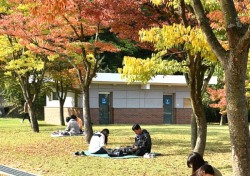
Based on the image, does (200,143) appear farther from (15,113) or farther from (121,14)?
(15,113)

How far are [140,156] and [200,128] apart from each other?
199cm

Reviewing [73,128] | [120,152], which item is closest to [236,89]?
[120,152]

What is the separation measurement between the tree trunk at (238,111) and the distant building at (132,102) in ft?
69.9

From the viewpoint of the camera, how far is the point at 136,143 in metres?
11.7

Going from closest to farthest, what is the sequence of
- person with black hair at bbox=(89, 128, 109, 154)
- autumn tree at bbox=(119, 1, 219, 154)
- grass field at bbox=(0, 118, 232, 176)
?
autumn tree at bbox=(119, 1, 219, 154) → grass field at bbox=(0, 118, 232, 176) → person with black hair at bbox=(89, 128, 109, 154)

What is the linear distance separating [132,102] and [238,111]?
23.4 meters

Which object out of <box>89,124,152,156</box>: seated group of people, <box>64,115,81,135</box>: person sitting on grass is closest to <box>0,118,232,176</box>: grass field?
<box>89,124,152,156</box>: seated group of people

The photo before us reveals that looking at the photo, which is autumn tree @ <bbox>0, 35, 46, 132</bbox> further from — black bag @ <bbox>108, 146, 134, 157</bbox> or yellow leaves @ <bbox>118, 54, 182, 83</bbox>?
yellow leaves @ <bbox>118, 54, 182, 83</bbox>

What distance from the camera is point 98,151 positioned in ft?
38.5

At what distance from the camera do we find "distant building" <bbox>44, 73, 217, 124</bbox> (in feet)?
91.6

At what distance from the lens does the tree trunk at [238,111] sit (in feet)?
18.8

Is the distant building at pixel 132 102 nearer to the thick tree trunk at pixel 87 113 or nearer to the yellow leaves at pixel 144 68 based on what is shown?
the thick tree trunk at pixel 87 113

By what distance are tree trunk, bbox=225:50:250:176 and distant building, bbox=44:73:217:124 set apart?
21.3 meters

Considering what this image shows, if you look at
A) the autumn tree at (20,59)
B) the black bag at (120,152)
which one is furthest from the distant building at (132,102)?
the black bag at (120,152)
